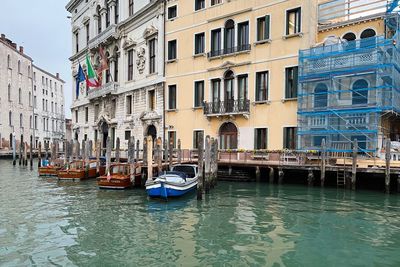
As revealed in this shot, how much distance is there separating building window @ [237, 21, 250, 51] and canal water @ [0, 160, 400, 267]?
379 inches

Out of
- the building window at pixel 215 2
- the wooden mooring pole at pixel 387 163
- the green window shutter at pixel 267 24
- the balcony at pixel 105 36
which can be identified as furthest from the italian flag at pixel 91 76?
the wooden mooring pole at pixel 387 163

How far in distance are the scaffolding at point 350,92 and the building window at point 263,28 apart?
2.64 metres

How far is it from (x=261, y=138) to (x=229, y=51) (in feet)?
18.0

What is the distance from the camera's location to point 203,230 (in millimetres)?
8109

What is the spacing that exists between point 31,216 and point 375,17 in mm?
16567

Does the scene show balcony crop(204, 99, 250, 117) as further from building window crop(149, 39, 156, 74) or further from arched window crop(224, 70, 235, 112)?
building window crop(149, 39, 156, 74)

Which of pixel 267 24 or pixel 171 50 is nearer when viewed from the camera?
pixel 267 24

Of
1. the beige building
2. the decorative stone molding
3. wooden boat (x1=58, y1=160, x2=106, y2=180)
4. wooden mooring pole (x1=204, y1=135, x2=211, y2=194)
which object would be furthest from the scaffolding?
the decorative stone molding

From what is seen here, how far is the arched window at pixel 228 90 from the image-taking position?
1970cm

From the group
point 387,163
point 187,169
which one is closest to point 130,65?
point 187,169

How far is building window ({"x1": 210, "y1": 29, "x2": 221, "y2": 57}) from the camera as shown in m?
20.6

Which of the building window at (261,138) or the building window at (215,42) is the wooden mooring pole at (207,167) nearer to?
the building window at (261,138)

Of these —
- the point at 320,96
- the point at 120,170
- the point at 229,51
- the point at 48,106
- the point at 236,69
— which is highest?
the point at 229,51

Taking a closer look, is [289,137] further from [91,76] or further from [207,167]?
[91,76]
